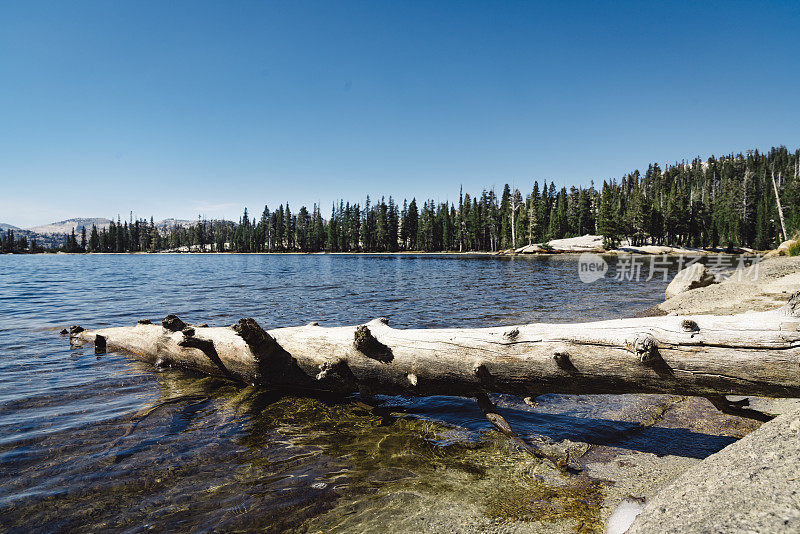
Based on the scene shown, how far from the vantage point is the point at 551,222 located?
91812 millimetres

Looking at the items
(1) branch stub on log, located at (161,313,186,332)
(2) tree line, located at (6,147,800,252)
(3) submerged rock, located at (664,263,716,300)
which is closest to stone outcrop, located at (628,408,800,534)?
(1) branch stub on log, located at (161,313,186,332)

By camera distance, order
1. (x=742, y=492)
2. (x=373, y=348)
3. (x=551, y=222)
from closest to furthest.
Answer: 1. (x=742, y=492)
2. (x=373, y=348)
3. (x=551, y=222)

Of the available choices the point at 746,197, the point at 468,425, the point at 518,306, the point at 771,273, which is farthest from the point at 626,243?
the point at 468,425

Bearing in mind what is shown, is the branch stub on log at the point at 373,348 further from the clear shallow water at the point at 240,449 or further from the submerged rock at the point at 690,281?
the submerged rock at the point at 690,281

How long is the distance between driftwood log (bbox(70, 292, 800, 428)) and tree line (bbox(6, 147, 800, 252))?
69592 millimetres

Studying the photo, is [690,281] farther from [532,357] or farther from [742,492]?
[742,492]

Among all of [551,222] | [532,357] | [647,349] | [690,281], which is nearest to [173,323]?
[532,357]

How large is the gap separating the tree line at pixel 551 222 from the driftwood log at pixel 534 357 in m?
69.6

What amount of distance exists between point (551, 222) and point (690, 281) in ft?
259

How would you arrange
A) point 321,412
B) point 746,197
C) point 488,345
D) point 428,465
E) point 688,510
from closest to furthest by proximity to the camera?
point 688,510
point 428,465
point 488,345
point 321,412
point 746,197

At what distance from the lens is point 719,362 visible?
3.61 metres

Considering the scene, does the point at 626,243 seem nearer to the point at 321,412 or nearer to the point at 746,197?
the point at 746,197

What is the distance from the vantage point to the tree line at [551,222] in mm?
80562

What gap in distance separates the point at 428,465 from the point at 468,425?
4.07 feet
